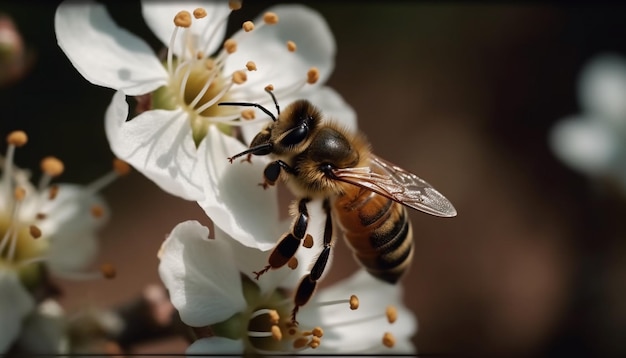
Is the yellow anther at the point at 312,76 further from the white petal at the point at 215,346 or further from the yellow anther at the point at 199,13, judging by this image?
the white petal at the point at 215,346

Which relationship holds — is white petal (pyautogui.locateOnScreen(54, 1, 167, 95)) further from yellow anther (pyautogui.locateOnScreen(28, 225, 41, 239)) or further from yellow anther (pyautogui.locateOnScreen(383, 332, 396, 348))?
yellow anther (pyautogui.locateOnScreen(383, 332, 396, 348))

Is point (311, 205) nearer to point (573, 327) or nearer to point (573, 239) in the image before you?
point (573, 327)

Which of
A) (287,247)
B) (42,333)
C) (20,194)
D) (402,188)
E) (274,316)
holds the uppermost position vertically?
(402,188)

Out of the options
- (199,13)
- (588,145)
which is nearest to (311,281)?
(199,13)

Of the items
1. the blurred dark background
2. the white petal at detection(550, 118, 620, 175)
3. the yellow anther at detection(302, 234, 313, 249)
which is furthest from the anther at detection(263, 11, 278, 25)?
the white petal at detection(550, 118, 620, 175)

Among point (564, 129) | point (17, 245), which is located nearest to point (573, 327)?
point (564, 129)

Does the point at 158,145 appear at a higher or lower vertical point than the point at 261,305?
higher

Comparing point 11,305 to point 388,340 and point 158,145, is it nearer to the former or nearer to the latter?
point 158,145

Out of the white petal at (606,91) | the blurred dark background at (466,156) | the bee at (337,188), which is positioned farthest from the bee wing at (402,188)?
the white petal at (606,91)
